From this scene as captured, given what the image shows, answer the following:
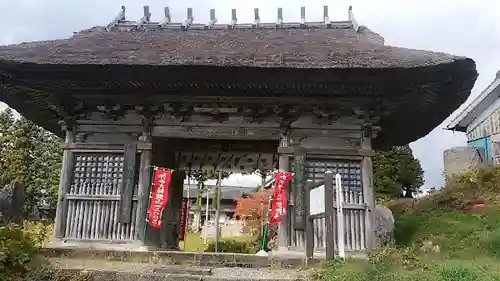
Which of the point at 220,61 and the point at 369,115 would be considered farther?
the point at 369,115

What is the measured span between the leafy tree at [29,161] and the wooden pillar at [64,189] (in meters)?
18.3

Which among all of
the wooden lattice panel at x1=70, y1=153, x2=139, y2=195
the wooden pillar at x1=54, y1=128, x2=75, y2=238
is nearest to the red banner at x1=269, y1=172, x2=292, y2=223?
the wooden lattice panel at x1=70, y1=153, x2=139, y2=195

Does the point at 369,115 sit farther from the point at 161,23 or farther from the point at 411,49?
the point at 161,23

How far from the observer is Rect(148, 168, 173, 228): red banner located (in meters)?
9.84

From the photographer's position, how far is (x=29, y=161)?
27.8 metres

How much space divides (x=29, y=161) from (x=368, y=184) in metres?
23.9

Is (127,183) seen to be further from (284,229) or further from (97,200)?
(284,229)

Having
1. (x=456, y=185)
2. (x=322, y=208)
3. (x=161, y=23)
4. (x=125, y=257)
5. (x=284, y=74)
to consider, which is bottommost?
(x=125, y=257)

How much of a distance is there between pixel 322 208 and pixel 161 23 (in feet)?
29.1

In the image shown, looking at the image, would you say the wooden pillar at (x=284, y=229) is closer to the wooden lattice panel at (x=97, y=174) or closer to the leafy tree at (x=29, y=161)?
the wooden lattice panel at (x=97, y=174)

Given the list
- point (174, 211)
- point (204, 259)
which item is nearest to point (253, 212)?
point (174, 211)

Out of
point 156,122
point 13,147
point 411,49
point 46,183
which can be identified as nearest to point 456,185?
point 411,49

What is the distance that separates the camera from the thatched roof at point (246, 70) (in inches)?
348

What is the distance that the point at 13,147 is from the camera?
2747 centimetres
